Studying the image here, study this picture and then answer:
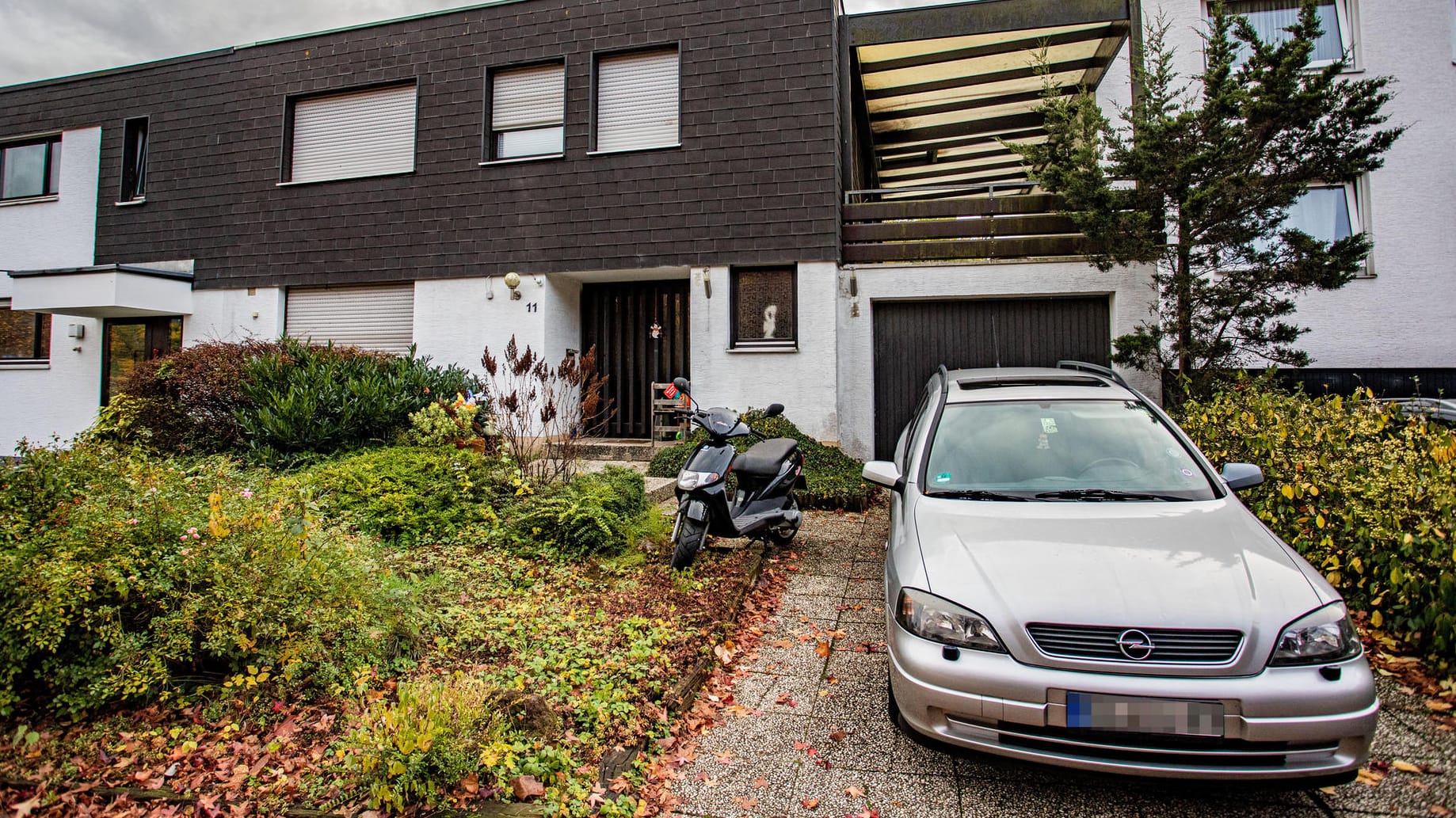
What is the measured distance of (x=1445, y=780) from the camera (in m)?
2.54

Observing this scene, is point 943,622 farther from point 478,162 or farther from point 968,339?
point 478,162

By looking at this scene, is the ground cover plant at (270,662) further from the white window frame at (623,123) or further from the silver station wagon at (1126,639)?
the white window frame at (623,123)

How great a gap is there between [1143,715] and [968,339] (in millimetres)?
7322

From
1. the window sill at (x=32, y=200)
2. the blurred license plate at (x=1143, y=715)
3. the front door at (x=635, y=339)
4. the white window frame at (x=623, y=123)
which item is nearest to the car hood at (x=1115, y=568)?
the blurred license plate at (x=1143, y=715)

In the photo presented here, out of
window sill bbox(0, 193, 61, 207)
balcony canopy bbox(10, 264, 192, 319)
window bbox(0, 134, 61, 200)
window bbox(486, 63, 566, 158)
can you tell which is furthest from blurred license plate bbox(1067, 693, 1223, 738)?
window bbox(0, 134, 61, 200)

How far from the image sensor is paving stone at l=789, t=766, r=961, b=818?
2.47 m

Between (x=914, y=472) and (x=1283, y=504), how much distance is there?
2.54 meters

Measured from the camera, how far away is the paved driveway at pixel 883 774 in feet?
7.97

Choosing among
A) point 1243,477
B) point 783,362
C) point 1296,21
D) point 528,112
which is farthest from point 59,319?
point 1296,21

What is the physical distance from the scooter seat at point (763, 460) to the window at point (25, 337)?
45.8 ft

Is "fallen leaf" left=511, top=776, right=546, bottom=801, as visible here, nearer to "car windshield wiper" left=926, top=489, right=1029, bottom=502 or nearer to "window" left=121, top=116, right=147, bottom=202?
"car windshield wiper" left=926, top=489, right=1029, bottom=502

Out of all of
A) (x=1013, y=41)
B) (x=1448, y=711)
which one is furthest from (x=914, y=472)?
(x=1013, y=41)

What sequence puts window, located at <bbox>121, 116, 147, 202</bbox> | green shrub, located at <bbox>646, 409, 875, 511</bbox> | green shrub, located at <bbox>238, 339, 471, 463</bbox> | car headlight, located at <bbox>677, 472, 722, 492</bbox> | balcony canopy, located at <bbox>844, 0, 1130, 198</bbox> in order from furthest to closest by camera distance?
window, located at <bbox>121, 116, 147, 202</bbox> → balcony canopy, located at <bbox>844, 0, 1130, 198</bbox> → green shrub, located at <bbox>646, 409, 875, 511</bbox> → green shrub, located at <bbox>238, 339, 471, 463</bbox> → car headlight, located at <bbox>677, 472, 722, 492</bbox>

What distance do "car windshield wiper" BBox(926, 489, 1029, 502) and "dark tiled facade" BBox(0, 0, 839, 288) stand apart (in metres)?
6.02
